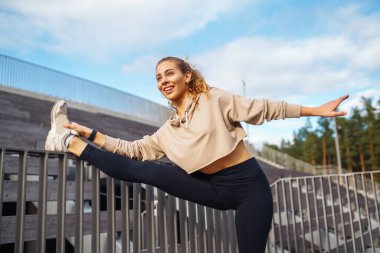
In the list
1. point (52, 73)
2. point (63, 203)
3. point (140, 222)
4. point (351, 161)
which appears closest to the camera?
point (63, 203)

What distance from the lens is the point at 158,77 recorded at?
1.58 metres

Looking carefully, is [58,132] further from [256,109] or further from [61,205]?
[256,109]

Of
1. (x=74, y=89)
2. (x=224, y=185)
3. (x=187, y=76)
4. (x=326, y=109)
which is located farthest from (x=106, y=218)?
(x=74, y=89)

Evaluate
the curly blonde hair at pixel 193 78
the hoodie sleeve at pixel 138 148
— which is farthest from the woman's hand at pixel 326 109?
the hoodie sleeve at pixel 138 148

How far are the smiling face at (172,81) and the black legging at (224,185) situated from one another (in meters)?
0.35

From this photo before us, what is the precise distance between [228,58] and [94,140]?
9971mm

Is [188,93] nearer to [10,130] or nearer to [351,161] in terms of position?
[10,130]

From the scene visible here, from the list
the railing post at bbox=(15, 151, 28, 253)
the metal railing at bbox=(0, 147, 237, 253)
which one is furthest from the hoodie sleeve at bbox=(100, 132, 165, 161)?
the railing post at bbox=(15, 151, 28, 253)

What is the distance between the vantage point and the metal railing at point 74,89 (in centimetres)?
924

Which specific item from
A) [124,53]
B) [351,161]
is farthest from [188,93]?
[351,161]

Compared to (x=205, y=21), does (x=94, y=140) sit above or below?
below

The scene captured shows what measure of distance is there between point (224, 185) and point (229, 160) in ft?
0.38

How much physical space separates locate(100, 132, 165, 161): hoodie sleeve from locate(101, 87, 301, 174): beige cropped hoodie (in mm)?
120

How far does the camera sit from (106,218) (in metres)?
1.93
